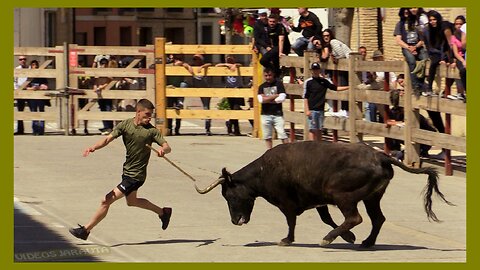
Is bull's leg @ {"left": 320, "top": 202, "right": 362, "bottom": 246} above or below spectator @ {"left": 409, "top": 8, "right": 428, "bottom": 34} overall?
below

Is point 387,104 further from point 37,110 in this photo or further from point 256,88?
point 37,110

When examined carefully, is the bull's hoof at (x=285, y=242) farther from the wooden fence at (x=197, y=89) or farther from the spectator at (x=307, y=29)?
the wooden fence at (x=197, y=89)

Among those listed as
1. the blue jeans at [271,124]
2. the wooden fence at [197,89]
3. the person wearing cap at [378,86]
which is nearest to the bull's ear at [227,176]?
the blue jeans at [271,124]

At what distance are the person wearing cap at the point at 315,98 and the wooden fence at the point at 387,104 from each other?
0.88 metres

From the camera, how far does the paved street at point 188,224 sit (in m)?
14.4

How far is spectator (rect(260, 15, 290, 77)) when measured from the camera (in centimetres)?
2850

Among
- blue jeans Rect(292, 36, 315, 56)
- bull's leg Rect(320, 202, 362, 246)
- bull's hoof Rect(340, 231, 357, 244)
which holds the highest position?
blue jeans Rect(292, 36, 315, 56)

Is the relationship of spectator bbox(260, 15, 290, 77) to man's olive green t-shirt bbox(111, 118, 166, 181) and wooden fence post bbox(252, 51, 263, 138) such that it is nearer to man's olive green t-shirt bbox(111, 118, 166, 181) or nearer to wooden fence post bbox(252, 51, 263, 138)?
wooden fence post bbox(252, 51, 263, 138)

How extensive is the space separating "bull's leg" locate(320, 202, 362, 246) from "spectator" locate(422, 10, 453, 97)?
315 inches

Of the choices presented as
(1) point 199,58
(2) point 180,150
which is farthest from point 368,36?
(2) point 180,150

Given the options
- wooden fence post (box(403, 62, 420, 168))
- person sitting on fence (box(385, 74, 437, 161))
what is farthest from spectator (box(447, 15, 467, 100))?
person sitting on fence (box(385, 74, 437, 161))

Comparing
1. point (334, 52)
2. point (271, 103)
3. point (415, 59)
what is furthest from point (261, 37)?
point (415, 59)

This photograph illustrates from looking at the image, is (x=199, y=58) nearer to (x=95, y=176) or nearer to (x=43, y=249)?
(x=95, y=176)

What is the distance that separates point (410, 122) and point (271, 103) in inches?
91.5
